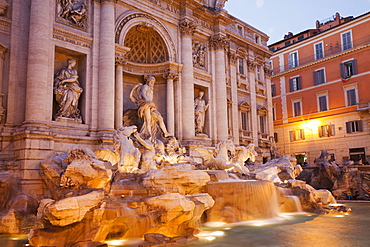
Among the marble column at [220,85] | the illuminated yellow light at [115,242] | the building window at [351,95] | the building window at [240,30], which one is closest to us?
the illuminated yellow light at [115,242]

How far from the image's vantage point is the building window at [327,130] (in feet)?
94.6

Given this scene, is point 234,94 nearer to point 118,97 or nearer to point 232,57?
point 232,57

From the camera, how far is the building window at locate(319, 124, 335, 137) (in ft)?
94.6

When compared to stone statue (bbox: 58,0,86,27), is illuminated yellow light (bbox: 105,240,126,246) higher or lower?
lower

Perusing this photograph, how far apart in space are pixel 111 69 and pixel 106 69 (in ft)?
0.74

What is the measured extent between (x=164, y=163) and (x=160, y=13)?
835 cm

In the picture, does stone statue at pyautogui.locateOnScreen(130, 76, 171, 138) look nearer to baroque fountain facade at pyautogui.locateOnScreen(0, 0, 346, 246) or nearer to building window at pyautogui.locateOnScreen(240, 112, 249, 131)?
baroque fountain facade at pyautogui.locateOnScreen(0, 0, 346, 246)

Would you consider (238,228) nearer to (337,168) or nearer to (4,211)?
(4,211)

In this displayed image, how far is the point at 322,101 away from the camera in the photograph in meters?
29.9

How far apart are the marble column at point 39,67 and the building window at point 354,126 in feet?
76.1

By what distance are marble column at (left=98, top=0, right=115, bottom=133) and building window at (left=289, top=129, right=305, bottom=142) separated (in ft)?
71.6

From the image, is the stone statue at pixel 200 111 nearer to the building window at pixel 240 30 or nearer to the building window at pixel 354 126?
the building window at pixel 240 30

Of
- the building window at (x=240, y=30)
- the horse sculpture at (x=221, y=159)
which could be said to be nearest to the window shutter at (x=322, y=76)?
the building window at (x=240, y=30)

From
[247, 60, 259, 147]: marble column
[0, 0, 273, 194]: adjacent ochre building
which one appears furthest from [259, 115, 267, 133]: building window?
[0, 0, 273, 194]: adjacent ochre building
